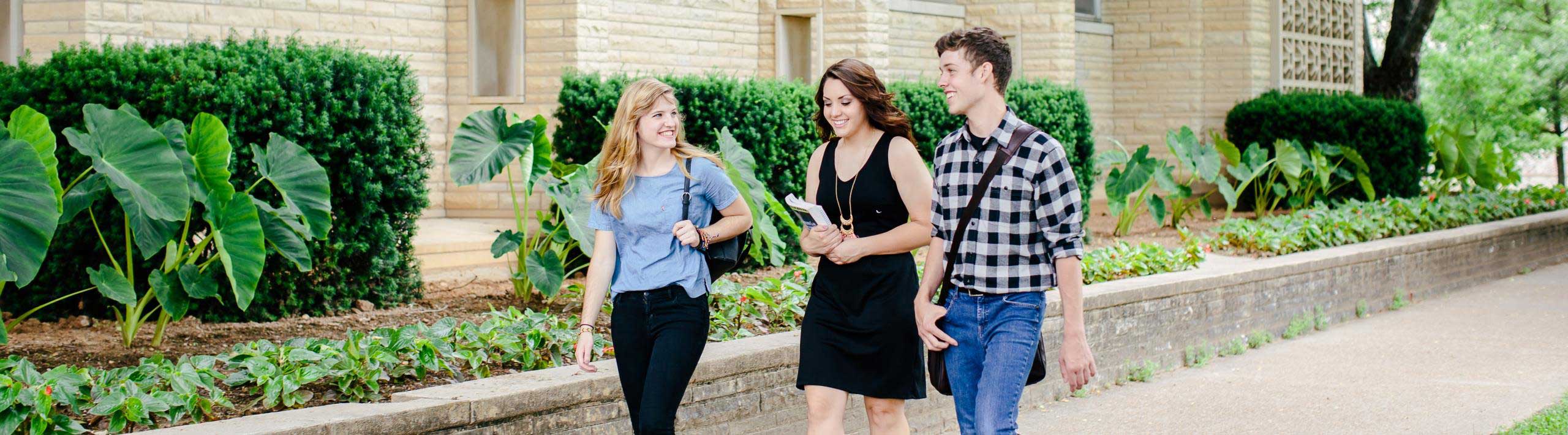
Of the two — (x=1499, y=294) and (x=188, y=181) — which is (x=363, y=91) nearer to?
(x=188, y=181)

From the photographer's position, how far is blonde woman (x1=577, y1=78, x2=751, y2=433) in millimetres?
4320

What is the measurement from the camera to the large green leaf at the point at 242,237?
584cm

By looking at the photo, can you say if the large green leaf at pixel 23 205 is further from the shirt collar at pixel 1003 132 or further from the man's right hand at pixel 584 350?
the shirt collar at pixel 1003 132

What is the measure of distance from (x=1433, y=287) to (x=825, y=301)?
9953mm

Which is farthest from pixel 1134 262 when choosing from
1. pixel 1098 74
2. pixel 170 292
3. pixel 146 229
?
pixel 1098 74

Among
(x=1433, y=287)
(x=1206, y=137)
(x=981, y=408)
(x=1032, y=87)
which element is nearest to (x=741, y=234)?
(x=981, y=408)

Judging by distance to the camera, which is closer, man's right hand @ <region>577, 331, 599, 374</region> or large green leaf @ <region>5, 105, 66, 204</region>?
man's right hand @ <region>577, 331, 599, 374</region>

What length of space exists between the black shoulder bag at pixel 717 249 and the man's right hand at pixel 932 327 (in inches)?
24.7

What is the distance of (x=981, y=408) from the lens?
4.12 meters

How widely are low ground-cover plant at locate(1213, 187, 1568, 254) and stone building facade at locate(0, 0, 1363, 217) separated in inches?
131

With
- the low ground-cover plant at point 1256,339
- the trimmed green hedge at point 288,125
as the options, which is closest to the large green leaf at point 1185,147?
the low ground-cover plant at point 1256,339

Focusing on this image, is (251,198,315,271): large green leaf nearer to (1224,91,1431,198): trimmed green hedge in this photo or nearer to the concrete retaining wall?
the concrete retaining wall

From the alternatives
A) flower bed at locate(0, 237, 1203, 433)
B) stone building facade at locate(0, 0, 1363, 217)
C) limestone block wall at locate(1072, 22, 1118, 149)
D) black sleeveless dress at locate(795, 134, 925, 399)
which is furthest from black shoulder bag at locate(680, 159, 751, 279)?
limestone block wall at locate(1072, 22, 1118, 149)

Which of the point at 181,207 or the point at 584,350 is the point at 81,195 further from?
the point at 584,350
